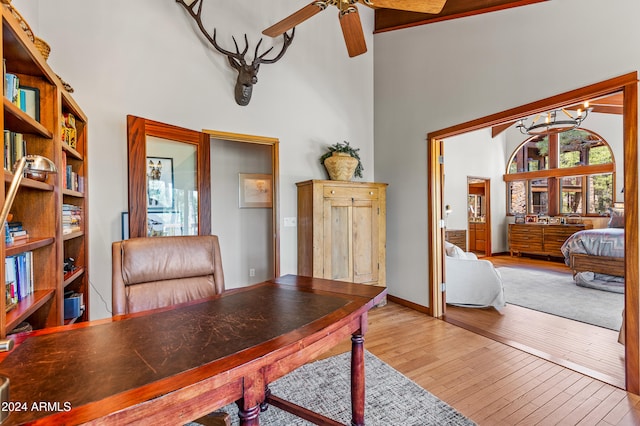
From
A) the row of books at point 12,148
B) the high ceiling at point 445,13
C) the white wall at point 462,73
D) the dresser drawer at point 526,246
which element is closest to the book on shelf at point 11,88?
the row of books at point 12,148

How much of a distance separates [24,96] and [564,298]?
567 centimetres

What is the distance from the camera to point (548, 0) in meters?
2.44

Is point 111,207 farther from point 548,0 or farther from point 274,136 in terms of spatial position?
point 548,0

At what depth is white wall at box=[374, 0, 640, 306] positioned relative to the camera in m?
2.15

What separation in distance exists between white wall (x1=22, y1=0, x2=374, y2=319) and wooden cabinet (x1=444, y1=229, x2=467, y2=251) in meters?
3.41

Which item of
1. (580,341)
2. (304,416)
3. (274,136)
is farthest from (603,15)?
(304,416)

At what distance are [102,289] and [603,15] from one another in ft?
14.4

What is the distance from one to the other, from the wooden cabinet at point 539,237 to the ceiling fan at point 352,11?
6.40 m

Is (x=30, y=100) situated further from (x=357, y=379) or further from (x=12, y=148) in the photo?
(x=357, y=379)

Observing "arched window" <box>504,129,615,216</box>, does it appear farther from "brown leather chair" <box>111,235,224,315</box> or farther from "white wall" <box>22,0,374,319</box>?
"brown leather chair" <box>111,235,224,315</box>

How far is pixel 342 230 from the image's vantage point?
3525 mm

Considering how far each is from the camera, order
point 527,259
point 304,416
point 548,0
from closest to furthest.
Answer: point 304,416
point 548,0
point 527,259

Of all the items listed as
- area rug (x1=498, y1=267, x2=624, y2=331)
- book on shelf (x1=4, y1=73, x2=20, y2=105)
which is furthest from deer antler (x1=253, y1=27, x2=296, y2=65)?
area rug (x1=498, y1=267, x2=624, y2=331)

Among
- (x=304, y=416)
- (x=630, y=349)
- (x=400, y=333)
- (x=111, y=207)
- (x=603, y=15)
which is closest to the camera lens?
(x=304, y=416)
